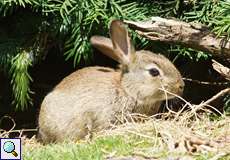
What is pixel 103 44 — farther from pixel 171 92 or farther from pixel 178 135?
pixel 178 135

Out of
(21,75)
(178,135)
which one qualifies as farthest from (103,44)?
(178,135)

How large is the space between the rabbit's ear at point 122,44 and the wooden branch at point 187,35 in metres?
0.21

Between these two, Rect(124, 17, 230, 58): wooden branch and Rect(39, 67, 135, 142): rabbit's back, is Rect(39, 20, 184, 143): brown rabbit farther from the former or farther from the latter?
Rect(124, 17, 230, 58): wooden branch

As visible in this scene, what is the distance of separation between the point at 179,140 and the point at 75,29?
2023 millimetres

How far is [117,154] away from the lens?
470cm

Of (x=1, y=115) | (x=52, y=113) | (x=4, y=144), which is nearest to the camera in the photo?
(x=4, y=144)

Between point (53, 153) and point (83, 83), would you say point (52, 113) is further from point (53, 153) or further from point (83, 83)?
point (53, 153)

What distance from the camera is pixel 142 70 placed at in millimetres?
6258

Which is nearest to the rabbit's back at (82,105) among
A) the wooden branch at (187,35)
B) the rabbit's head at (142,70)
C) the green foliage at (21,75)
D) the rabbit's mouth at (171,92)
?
the rabbit's head at (142,70)

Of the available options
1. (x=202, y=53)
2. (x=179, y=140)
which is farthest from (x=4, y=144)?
(x=202, y=53)

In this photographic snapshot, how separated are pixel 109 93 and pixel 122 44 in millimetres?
495

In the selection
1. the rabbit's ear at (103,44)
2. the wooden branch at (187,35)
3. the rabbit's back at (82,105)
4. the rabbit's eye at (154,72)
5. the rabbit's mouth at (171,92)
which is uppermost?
the wooden branch at (187,35)

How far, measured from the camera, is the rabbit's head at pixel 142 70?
20.2 ft

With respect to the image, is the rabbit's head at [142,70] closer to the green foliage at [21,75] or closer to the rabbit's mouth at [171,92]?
the rabbit's mouth at [171,92]
